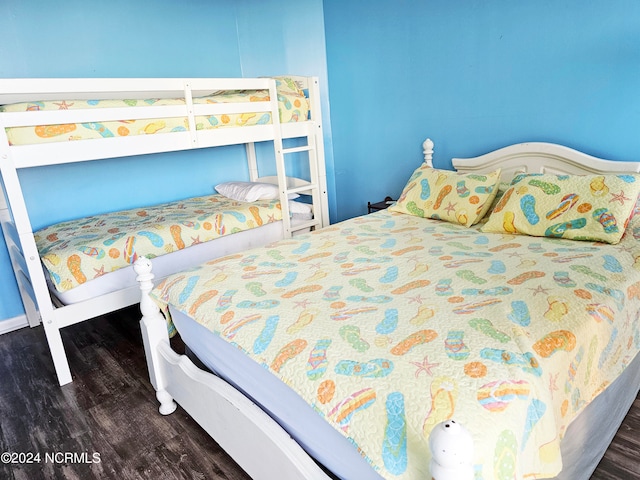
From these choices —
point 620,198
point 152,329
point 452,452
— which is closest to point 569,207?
point 620,198

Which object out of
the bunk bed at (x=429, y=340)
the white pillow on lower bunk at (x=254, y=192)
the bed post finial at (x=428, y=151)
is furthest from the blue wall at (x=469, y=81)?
the white pillow on lower bunk at (x=254, y=192)

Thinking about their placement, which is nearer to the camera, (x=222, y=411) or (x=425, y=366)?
(x=425, y=366)

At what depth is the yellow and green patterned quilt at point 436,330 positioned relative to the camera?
1.01 m

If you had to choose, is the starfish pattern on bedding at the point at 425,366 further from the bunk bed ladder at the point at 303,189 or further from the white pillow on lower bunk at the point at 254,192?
the white pillow on lower bunk at the point at 254,192

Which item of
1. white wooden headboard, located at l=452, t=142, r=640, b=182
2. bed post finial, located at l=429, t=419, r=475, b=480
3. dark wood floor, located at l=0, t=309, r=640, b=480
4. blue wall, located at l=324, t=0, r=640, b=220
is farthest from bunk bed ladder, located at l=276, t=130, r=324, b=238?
bed post finial, located at l=429, t=419, r=475, b=480

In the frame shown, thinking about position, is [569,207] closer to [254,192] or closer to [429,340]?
[429,340]

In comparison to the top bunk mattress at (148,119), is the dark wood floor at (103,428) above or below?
below

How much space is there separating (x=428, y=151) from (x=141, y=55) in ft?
7.12

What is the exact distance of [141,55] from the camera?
333cm

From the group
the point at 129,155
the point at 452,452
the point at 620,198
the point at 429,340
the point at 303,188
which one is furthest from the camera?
the point at 303,188

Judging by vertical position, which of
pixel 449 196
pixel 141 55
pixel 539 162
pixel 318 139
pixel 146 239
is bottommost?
pixel 146 239

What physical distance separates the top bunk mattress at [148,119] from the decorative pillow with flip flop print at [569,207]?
1.55 meters

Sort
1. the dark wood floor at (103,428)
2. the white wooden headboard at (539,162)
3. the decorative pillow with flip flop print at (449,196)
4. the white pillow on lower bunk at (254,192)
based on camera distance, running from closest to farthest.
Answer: the dark wood floor at (103,428) → the white wooden headboard at (539,162) → the decorative pillow with flip flop print at (449,196) → the white pillow on lower bunk at (254,192)

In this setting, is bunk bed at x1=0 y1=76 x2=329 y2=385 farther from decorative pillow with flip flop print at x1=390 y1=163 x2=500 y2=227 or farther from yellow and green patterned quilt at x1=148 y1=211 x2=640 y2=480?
decorative pillow with flip flop print at x1=390 y1=163 x2=500 y2=227
